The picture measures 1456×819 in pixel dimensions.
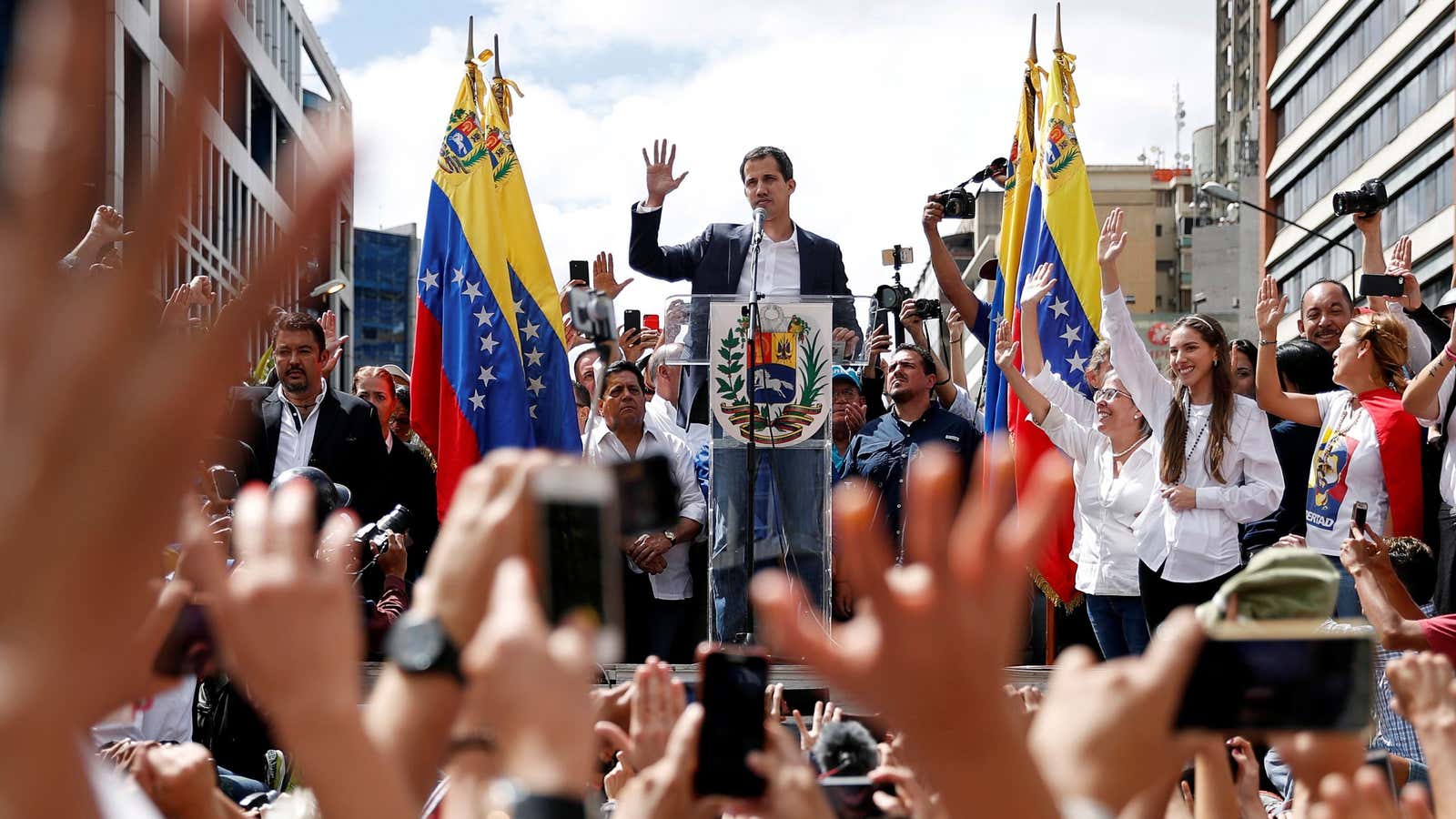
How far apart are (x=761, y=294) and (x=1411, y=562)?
2.46 metres

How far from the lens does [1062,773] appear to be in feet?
4.07

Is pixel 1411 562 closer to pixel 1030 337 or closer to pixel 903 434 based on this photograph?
pixel 1030 337

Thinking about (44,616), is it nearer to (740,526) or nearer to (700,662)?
(700,662)

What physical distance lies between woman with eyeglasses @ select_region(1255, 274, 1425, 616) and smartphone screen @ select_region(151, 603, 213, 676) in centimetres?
470

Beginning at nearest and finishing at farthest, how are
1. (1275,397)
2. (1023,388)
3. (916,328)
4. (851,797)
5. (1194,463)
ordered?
(851,797), (1194,463), (1275,397), (1023,388), (916,328)

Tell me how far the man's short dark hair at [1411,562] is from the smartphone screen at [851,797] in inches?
137

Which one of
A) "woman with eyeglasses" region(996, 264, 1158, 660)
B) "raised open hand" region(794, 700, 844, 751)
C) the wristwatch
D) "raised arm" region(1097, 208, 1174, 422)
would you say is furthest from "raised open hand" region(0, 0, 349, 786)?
"woman with eyeglasses" region(996, 264, 1158, 660)

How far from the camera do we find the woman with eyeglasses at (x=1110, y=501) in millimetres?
5887

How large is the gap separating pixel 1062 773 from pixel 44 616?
2.50ft

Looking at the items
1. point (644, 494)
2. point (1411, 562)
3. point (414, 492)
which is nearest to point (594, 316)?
point (644, 494)

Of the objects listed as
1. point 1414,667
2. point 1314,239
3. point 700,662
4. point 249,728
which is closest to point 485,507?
point 700,662

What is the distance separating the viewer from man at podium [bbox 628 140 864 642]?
587cm

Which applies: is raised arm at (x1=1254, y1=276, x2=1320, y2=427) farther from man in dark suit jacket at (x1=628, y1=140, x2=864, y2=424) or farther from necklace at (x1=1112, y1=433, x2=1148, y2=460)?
man in dark suit jacket at (x1=628, y1=140, x2=864, y2=424)

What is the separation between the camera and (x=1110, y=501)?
597 cm
